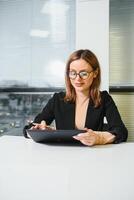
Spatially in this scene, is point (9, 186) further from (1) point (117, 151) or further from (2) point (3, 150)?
(1) point (117, 151)

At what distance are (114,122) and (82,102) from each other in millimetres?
→ 265

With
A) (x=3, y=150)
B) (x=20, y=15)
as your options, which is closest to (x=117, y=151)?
(x=3, y=150)

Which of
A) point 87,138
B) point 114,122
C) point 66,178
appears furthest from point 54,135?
point 114,122

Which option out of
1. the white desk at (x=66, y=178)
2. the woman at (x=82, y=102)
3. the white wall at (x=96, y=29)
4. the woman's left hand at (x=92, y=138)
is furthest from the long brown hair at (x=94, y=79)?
the white wall at (x=96, y=29)

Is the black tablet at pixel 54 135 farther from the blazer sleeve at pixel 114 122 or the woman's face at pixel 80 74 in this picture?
the woman's face at pixel 80 74

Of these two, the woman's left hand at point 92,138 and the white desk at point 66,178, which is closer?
the white desk at point 66,178

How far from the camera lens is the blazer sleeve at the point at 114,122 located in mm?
1337

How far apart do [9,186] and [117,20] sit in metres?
2.59

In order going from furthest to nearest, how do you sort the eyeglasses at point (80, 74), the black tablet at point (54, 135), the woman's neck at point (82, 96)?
the woman's neck at point (82, 96) < the eyeglasses at point (80, 74) < the black tablet at point (54, 135)

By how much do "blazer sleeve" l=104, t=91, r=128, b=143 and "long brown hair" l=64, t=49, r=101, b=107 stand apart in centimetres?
7

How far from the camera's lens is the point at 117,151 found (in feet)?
3.55

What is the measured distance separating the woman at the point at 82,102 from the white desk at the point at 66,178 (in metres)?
0.65

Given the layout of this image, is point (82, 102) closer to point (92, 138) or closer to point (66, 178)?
point (92, 138)

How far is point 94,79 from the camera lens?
1.70m
